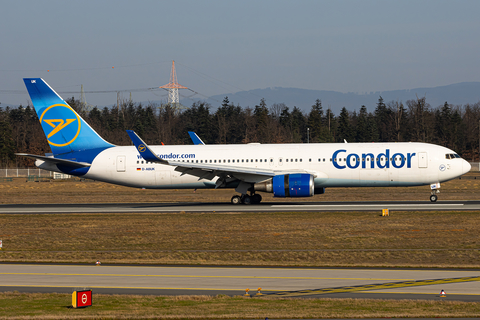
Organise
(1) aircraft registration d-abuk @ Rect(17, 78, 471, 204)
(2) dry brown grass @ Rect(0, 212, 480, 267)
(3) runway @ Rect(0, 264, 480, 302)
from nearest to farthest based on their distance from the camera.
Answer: (3) runway @ Rect(0, 264, 480, 302)
(2) dry brown grass @ Rect(0, 212, 480, 267)
(1) aircraft registration d-abuk @ Rect(17, 78, 471, 204)

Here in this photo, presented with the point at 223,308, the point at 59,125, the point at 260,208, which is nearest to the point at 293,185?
the point at 260,208

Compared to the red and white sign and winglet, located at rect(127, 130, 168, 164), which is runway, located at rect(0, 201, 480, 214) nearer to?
winglet, located at rect(127, 130, 168, 164)

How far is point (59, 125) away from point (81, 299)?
29134mm

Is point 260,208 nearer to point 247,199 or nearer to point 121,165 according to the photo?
point 247,199

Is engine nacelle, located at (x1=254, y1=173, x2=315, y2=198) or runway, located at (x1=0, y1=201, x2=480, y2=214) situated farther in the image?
engine nacelle, located at (x1=254, y1=173, x2=315, y2=198)

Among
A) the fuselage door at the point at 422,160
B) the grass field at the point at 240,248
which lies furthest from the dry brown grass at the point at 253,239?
the fuselage door at the point at 422,160

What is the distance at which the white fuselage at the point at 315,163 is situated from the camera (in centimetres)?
3625

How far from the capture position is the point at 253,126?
450 ft

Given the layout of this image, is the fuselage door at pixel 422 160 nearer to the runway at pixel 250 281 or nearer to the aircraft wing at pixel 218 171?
the aircraft wing at pixel 218 171

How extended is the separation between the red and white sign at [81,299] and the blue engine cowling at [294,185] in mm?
23477

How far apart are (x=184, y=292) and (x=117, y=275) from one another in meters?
3.43

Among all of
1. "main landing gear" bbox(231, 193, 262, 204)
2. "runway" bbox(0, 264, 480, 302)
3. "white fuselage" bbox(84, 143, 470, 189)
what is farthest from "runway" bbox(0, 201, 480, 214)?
"runway" bbox(0, 264, 480, 302)

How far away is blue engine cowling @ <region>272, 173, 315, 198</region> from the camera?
34812 millimetres

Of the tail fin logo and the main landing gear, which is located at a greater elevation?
the tail fin logo
